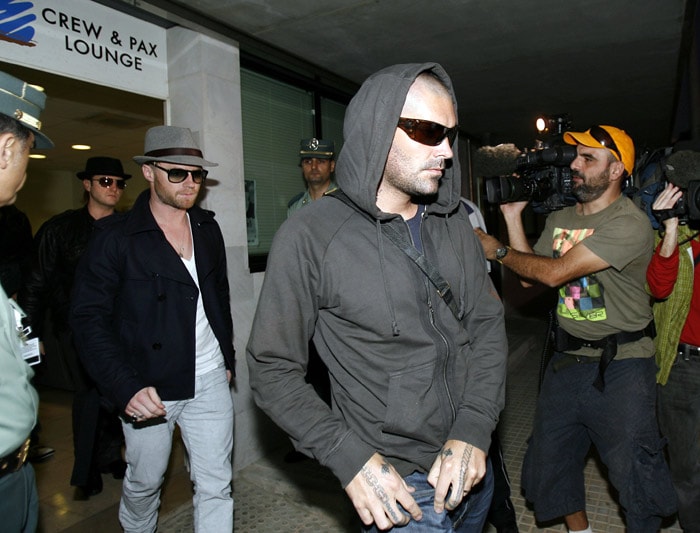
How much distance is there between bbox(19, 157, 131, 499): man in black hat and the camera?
3.91m

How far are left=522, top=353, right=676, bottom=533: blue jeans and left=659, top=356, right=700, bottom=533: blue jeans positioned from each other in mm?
193

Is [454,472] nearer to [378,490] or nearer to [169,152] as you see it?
[378,490]

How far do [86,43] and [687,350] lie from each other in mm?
4298

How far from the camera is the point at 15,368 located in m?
1.63

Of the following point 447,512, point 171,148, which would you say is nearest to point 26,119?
point 171,148

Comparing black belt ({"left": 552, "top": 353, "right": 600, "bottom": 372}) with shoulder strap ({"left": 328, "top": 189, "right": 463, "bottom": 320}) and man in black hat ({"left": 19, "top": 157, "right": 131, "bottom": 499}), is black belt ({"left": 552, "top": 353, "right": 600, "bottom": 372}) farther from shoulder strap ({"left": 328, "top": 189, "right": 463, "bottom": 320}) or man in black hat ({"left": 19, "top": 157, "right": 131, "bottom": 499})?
man in black hat ({"left": 19, "top": 157, "right": 131, "bottom": 499})

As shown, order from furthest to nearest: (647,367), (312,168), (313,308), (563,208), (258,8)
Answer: (312,168) → (258,8) → (563,208) → (647,367) → (313,308)

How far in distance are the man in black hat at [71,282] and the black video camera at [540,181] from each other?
9.87 feet

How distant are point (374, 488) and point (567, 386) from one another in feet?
6.42

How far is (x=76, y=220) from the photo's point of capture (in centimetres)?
411

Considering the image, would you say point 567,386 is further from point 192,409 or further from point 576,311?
point 192,409

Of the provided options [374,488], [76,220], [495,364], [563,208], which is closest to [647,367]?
[563,208]

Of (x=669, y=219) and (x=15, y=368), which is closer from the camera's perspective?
(x=15, y=368)

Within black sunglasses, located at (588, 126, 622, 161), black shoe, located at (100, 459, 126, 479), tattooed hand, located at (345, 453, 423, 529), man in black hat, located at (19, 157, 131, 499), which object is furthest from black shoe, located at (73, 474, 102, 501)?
black sunglasses, located at (588, 126, 622, 161)
